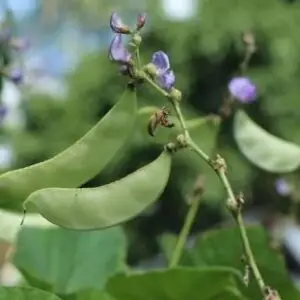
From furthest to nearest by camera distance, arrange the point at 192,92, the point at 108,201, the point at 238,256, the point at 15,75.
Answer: the point at 192,92 → the point at 15,75 → the point at 238,256 → the point at 108,201

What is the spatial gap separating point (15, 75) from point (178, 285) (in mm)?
196

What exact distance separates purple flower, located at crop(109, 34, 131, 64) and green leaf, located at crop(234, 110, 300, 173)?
123 millimetres

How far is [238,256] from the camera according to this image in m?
0.38

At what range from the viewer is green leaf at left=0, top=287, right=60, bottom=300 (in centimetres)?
29

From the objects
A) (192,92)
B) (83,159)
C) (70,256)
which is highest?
(83,159)

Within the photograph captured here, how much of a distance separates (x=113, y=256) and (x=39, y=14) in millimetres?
3286

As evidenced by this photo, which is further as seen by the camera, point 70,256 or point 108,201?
point 70,256

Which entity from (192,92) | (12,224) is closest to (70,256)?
(12,224)

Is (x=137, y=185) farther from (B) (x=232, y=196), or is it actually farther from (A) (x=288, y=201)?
(A) (x=288, y=201)

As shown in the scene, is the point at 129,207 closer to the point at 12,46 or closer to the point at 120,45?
the point at 120,45

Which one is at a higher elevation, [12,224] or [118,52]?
[118,52]

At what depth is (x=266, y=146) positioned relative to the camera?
40 centimetres

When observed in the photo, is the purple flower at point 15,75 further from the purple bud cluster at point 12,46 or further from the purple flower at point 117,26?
the purple flower at point 117,26

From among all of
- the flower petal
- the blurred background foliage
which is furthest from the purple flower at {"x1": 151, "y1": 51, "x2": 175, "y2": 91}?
the blurred background foliage
